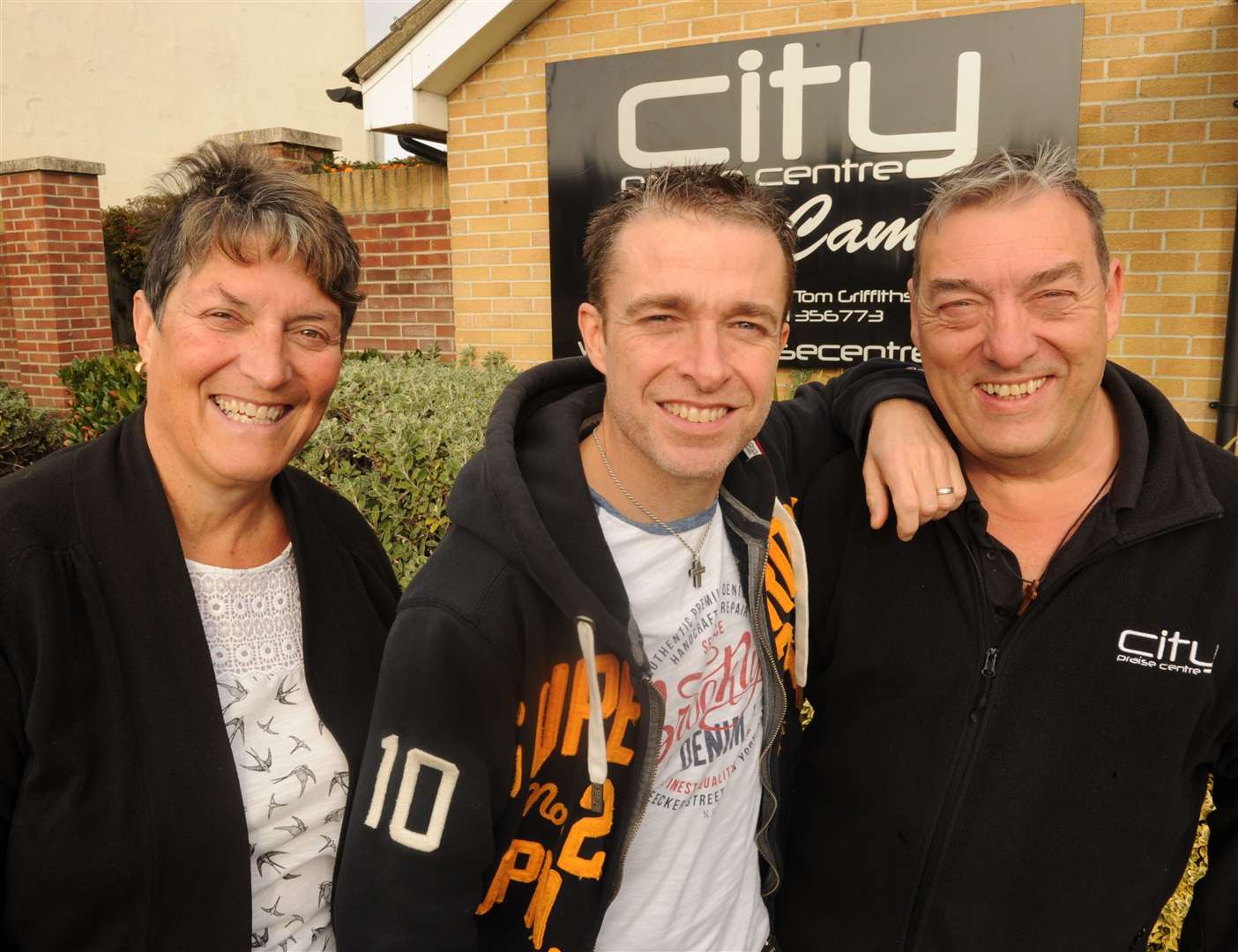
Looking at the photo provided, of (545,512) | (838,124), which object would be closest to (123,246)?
(838,124)

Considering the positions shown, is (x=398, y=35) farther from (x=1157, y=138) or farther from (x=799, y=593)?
(x=799, y=593)

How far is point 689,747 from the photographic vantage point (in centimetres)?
178

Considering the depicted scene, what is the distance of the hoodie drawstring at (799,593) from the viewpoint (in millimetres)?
1948

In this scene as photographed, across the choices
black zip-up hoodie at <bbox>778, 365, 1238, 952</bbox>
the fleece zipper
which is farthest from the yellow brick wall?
the fleece zipper

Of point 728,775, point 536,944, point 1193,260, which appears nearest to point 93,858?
point 536,944

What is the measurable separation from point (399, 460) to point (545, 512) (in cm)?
202

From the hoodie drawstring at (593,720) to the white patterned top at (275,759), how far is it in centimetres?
55

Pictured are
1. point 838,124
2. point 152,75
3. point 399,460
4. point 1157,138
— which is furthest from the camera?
point 152,75

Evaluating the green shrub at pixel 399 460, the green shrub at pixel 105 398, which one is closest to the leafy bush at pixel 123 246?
the green shrub at pixel 105 398

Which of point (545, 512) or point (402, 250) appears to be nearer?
point (545, 512)

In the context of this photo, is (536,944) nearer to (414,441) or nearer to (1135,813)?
(1135,813)

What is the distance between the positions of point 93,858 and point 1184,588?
1.99 m

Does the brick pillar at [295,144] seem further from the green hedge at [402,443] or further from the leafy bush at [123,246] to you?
the leafy bush at [123,246]

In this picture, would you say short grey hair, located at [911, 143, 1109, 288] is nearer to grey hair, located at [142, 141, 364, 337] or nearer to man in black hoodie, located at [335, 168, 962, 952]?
man in black hoodie, located at [335, 168, 962, 952]
